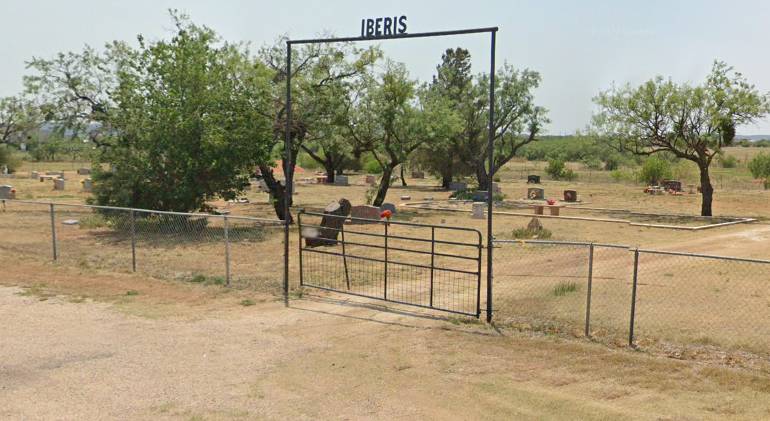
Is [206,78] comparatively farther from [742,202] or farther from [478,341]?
[742,202]

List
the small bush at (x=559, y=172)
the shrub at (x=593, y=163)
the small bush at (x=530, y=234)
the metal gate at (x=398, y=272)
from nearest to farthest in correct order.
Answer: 1. the metal gate at (x=398, y=272)
2. the small bush at (x=530, y=234)
3. the small bush at (x=559, y=172)
4. the shrub at (x=593, y=163)

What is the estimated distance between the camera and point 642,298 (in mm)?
12367

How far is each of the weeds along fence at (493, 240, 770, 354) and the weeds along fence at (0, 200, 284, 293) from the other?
5021 mm

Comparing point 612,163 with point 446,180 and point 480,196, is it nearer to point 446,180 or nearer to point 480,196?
point 446,180

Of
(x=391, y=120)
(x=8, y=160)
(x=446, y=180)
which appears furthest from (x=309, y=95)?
(x=8, y=160)

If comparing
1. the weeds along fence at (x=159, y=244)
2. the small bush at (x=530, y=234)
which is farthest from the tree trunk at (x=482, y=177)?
the weeds along fence at (x=159, y=244)

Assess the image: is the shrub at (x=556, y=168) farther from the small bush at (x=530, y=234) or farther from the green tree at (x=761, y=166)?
the small bush at (x=530, y=234)

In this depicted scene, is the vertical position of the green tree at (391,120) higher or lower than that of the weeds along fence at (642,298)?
higher

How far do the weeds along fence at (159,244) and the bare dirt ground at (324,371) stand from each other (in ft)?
10.5

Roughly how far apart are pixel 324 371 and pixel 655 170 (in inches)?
2019

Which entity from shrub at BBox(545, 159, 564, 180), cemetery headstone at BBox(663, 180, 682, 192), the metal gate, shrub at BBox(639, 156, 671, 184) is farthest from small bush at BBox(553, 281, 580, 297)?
shrub at BBox(545, 159, 564, 180)

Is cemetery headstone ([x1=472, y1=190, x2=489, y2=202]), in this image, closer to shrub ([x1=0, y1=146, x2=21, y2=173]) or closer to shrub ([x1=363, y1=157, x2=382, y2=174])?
shrub ([x1=363, y1=157, x2=382, y2=174])

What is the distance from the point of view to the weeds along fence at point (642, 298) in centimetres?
974

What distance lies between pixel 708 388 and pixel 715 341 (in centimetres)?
204
